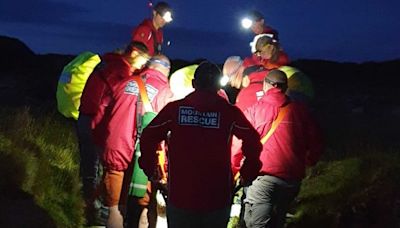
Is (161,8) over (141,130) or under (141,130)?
over

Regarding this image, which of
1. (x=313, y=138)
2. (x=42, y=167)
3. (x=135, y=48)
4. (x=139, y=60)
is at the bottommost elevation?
(x=42, y=167)

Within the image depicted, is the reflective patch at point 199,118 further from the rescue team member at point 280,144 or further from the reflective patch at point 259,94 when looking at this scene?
the reflective patch at point 259,94

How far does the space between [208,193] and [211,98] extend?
2.05 ft

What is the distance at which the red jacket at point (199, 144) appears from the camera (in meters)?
4.79

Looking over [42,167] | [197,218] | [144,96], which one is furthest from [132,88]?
[42,167]

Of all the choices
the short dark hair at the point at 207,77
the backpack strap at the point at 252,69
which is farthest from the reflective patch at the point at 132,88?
the short dark hair at the point at 207,77

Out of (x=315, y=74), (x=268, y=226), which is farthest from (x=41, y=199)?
(x=315, y=74)

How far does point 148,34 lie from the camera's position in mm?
8328

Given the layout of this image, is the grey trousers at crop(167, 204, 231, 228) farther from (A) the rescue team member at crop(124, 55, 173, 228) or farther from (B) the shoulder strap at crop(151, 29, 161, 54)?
(B) the shoulder strap at crop(151, 29, 161, 54)

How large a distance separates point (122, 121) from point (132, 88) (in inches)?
11.7

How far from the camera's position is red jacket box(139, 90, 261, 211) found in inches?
189

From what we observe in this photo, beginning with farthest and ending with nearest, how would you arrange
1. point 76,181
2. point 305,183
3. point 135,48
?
point 305,183 → point 76,181 → point 135,48

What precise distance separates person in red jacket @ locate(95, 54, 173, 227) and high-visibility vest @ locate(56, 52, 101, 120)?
95 centimetres

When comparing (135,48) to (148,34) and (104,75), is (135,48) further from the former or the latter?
(148,34)
